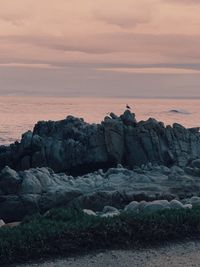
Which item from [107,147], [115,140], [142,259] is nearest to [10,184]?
[107,147]

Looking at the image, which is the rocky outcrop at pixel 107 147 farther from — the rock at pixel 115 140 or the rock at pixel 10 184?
the rock at pixel 10 184

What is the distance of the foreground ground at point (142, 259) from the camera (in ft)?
34.4

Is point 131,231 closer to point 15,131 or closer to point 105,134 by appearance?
point 105,134

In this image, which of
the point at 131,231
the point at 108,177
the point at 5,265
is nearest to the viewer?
the point at 5,265

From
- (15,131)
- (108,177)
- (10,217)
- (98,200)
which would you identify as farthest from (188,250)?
(15,131)

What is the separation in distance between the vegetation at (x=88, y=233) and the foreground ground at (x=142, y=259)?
0.79ft

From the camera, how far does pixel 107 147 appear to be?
1189 inches

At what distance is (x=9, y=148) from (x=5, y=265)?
21.1 metres

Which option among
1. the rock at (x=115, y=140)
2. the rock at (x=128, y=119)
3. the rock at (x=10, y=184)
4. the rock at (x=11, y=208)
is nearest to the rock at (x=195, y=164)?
the rock at (x=115, y=140)

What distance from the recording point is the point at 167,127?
3097cm

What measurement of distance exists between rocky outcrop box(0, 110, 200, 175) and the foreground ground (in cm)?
1787

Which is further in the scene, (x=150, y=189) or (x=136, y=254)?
(x=150, y=189)

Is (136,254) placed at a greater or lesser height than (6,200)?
greater

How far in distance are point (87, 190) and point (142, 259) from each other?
10.9 meters
